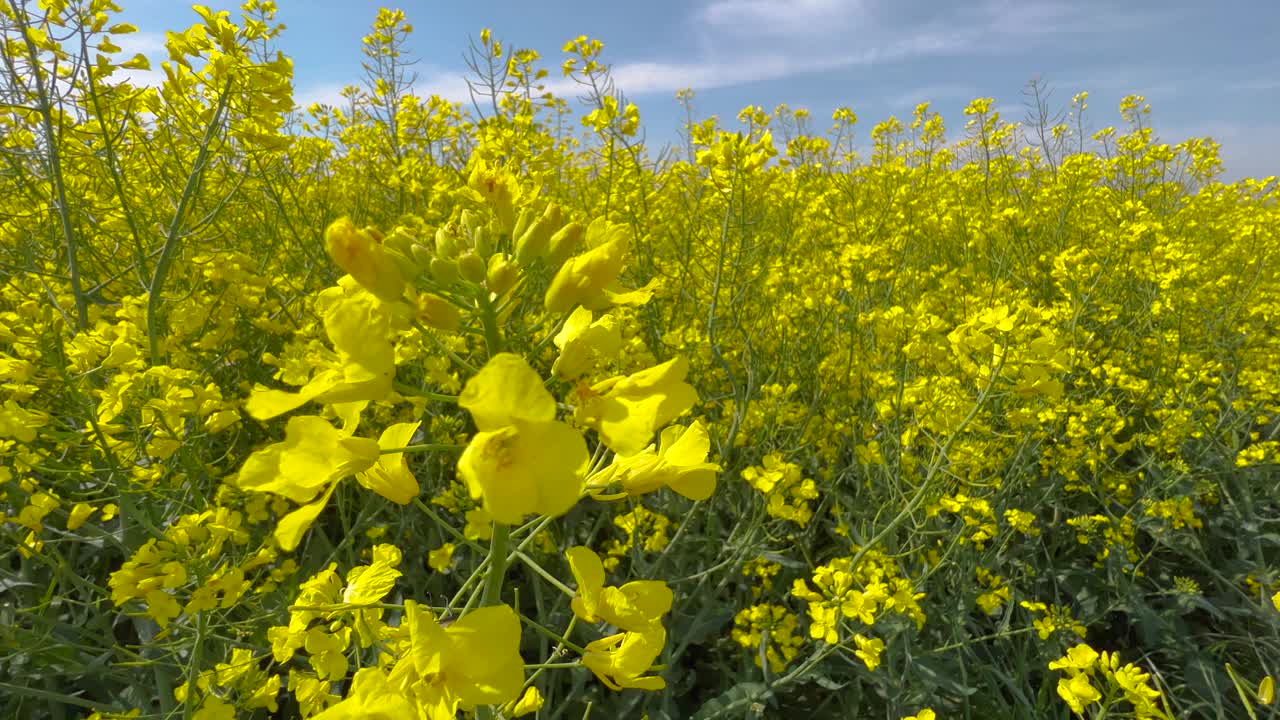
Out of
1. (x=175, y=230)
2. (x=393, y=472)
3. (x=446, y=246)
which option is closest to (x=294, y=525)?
(x=393, y=472)

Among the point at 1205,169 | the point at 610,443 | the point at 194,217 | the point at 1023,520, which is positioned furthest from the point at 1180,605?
the point at 1205,169

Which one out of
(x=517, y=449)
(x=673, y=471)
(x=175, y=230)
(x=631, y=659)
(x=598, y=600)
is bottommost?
(x=631, y=659)

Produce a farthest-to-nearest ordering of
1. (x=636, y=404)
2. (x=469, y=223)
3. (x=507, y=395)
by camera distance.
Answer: (x=469, y=223) < (x=636, y=404) < (x=507, y=395)

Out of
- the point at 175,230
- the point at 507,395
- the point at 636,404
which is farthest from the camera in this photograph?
the point at 175,230

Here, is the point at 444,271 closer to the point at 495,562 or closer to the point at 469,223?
the point at 469,223

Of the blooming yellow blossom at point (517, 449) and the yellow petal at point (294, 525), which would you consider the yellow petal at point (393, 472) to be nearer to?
the yellow petal at point (294, 525)

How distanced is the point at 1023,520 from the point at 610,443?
2397mm

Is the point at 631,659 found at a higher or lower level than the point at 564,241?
lower

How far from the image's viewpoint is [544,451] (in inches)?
26.6

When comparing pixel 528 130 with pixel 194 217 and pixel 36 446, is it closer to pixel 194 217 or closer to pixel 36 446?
pixel 194 217

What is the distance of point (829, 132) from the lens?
541cm

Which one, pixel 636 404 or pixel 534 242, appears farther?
pixel 534 242

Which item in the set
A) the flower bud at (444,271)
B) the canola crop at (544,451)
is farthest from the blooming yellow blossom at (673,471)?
the flower bud at (444,271)

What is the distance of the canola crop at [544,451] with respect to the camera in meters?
0.87
